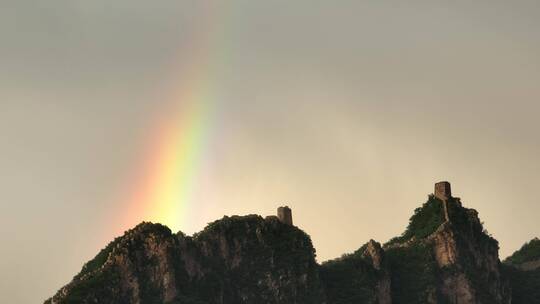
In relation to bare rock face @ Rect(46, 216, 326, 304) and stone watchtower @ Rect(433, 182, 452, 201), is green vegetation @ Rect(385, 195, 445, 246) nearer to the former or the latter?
stone watchtower @ Rect(433, 182, 452, 201)

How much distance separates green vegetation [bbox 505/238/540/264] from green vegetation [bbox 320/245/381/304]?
37880 millimetres

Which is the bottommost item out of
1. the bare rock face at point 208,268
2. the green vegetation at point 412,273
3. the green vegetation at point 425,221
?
the bare rock face at point 208,268

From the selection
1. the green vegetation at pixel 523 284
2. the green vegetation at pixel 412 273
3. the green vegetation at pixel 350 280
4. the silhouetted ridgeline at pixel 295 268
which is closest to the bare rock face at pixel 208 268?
the silhouetted ridgeline at pixel 295 268

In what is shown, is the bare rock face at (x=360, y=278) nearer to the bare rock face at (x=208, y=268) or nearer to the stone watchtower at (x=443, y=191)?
the bare rock face at (x=208, y=268)

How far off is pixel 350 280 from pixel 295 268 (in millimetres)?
9563

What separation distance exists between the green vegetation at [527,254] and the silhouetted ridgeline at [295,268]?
2746 millimetres

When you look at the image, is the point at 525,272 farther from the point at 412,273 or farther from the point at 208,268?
the point at 208,268

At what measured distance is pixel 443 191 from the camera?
150m

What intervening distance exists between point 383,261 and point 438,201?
13.8 metres

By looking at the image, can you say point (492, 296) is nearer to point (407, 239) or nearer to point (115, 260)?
point (407, 239)

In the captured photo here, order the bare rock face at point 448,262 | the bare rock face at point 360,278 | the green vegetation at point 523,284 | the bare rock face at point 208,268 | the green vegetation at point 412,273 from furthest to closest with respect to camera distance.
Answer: the green vegetation at point 523,284 → the bare rock face at point 448,262 → the green vegetation at point 412,273 → the bare rock face at point 360,278 → the bare rock face at point 208,268

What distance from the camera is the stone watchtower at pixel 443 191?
149 meters

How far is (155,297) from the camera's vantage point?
116 metres

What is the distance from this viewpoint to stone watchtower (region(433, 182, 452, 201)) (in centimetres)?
14912
